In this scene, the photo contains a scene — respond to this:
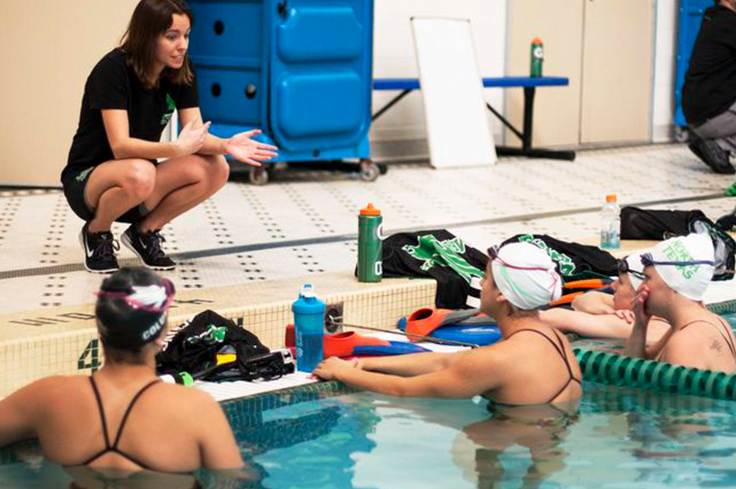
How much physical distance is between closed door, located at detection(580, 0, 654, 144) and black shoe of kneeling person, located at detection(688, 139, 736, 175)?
7.74 feet

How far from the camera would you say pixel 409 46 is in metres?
10.6

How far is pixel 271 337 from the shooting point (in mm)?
4945

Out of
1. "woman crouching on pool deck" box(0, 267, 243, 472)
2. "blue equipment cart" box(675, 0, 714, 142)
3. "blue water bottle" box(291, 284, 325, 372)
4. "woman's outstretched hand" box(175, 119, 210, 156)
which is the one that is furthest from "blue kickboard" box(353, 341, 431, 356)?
"blue equipment cart" box(675, 0, 714, 142)

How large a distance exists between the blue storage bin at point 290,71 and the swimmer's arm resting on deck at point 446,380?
471cm

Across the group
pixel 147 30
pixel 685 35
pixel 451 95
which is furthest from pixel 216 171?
pixel 685 35

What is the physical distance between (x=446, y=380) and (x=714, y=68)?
6589 millimetres

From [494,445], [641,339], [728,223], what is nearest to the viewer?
[494,445]

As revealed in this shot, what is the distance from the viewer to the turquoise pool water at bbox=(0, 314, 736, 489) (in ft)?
11.7

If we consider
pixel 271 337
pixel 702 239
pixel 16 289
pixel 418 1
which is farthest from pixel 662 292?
pixel 418 1

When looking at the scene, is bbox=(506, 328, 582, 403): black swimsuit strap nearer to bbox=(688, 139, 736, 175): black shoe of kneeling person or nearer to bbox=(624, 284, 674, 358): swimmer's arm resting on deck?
bbox=(624, 284, 674, 358): swimmer's arm resting on deck

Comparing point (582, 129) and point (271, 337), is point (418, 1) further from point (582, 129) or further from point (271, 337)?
point (271, 337)

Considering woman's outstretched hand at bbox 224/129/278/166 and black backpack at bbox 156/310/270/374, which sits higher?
woman's outstretched hand at bbox 224/129/278/166

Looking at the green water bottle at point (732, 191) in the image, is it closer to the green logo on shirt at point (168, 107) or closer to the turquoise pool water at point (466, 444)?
the green logo on shirt at point (168, 107)

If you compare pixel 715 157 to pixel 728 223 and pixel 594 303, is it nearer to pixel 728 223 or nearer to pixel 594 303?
pixel 728 223
